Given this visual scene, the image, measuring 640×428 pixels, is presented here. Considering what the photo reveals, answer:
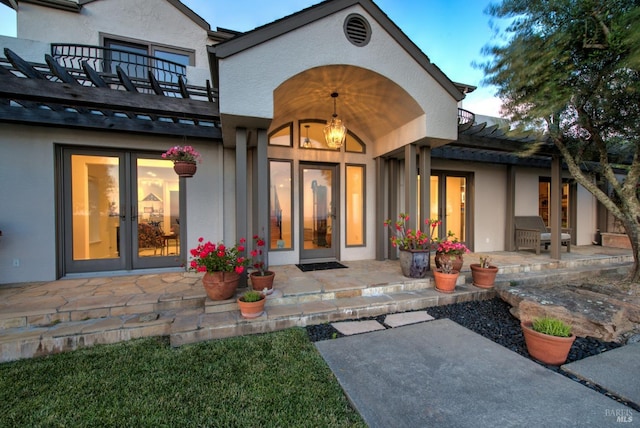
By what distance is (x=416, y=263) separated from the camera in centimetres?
429

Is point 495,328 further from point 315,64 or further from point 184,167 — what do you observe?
point 184,167

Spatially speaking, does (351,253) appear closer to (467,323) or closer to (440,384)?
(467,323)

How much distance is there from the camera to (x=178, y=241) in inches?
199

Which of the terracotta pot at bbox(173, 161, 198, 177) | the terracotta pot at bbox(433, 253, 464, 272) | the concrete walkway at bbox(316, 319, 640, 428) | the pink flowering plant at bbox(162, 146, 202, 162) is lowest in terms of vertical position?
the concrete walkway at bbox(316, 319, 640, 428)

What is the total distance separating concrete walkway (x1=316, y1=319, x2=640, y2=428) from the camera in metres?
1.76

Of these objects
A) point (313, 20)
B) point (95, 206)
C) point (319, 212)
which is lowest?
point (319, 212)

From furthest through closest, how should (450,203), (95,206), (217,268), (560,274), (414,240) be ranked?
(450,203)
(560,274)
(95,206)
(414,240)
(217,268)

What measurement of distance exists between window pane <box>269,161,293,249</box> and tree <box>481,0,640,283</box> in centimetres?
419

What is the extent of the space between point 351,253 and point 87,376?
4647 millimetres

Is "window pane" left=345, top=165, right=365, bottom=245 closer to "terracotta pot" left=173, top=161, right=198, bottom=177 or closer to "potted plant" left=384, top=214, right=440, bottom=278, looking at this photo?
"potted plant" left=384, top=214, right=440, bottom=278

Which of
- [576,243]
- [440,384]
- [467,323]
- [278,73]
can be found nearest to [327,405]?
[440,384]

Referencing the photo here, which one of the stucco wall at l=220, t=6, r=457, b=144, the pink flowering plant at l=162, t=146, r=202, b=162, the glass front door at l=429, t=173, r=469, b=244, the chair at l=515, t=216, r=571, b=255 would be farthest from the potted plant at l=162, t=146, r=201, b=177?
the chair at l=515, t=216, r=571, b=255

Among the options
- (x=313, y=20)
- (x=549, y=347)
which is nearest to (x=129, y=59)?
(x=313, y=20)

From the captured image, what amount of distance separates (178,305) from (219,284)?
734 mm
